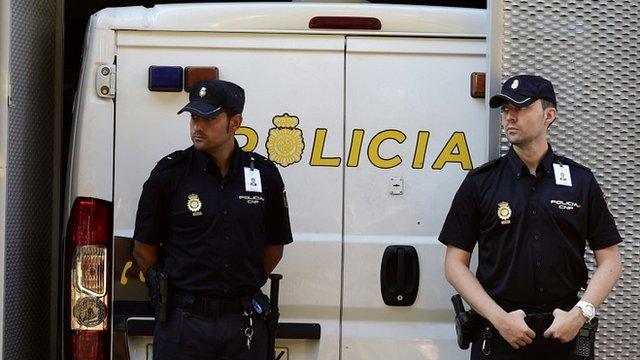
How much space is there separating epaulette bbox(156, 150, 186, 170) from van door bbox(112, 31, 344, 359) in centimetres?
25

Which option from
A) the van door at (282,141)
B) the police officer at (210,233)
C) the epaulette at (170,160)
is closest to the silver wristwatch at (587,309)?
the van door at (282,141)

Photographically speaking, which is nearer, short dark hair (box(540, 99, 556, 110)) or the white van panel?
short dark hair (box(540, 99, 556, 110))

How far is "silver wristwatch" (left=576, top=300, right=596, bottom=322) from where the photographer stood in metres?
3.71

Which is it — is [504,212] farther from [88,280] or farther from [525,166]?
[88,280]

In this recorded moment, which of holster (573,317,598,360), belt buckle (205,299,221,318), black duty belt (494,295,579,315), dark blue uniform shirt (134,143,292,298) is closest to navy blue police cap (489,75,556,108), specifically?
black duty belt (494,295,579,315)

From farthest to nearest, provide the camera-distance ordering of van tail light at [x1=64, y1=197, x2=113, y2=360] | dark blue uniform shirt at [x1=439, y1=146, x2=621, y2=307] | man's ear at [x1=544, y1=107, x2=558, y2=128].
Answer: van tail light at [x1=64, y1=197, x2=113, y2=360] < man's ear at [x1=544, y1=107, x2=558, y2=128] < dark blue uniform shirt at [x1=439, y1=146, x2=621, y2=307]

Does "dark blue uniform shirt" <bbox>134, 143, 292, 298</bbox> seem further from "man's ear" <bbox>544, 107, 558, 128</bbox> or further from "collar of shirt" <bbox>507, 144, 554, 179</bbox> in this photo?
"man's ear" <bbox>544, 107, 558, 128</bbox>

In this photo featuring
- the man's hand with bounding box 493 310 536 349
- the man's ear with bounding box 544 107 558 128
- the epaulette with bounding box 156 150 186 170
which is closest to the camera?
the man's hand with bounding box 493 310 536 349

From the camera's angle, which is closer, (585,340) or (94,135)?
(585,340)

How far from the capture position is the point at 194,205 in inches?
156

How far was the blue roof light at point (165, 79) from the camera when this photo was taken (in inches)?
168

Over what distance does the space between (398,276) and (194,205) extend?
855mm

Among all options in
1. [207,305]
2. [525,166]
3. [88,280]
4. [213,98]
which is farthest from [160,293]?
[525,166]

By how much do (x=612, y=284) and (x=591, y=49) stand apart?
1.00 m
